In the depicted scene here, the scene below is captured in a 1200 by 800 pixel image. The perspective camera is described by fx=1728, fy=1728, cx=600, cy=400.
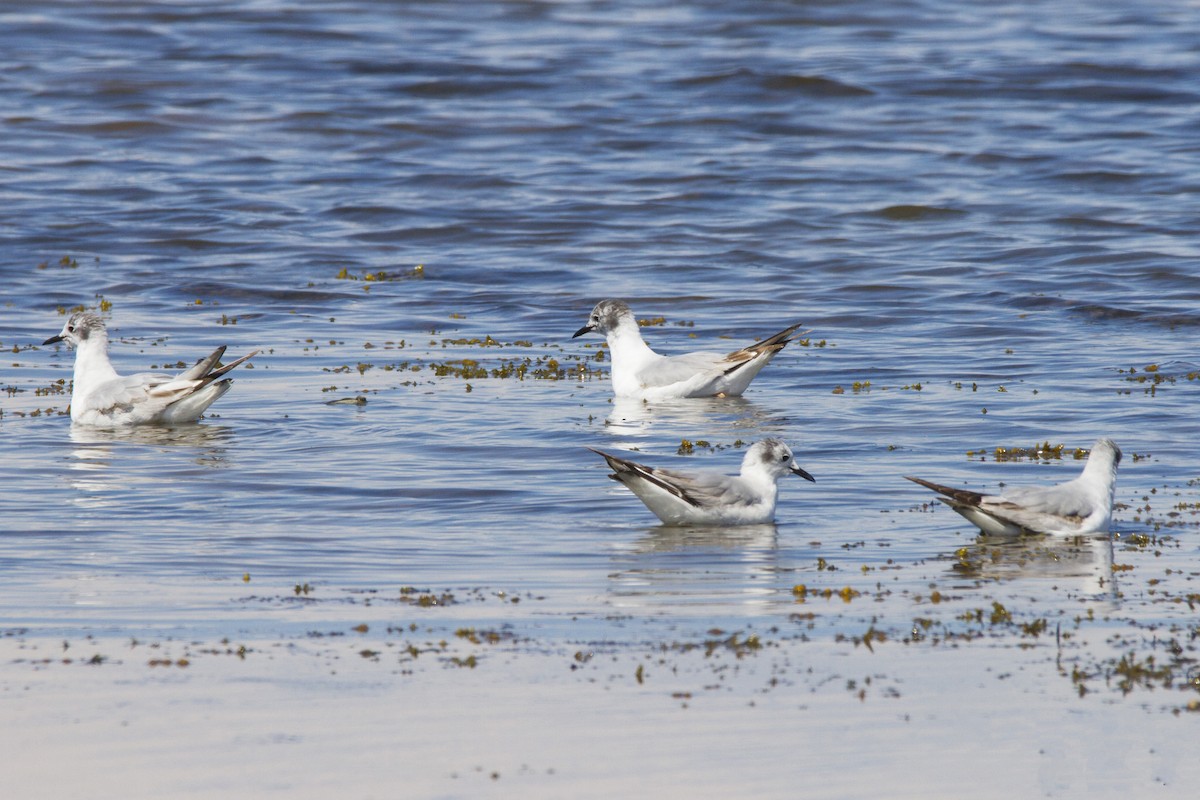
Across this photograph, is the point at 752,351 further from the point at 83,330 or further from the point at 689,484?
the point at 83,330

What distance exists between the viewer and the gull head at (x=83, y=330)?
53.5ft

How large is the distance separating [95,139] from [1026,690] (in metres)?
31.6

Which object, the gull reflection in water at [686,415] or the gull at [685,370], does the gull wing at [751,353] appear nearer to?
the gull at [685,370]

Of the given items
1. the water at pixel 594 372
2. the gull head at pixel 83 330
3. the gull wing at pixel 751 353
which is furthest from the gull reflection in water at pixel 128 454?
the gull wing at pixel 751 353

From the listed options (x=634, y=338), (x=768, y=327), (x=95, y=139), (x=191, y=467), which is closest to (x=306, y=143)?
(x=95, y=139)

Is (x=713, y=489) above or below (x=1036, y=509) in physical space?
Answer: above

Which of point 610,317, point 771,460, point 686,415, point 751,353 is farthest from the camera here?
point 610,317

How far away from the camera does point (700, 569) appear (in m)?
10.0

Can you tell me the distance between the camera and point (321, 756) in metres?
6.66

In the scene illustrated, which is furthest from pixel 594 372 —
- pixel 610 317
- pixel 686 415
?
pixel 686 415

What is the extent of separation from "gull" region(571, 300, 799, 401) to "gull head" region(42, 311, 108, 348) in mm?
5025

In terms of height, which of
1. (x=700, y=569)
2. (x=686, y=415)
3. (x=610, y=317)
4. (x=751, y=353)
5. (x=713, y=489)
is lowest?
(x=700, y=569)

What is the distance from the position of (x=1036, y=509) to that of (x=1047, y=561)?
0.57 metres

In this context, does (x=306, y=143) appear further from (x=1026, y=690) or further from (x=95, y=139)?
(x=1026, y=690)
